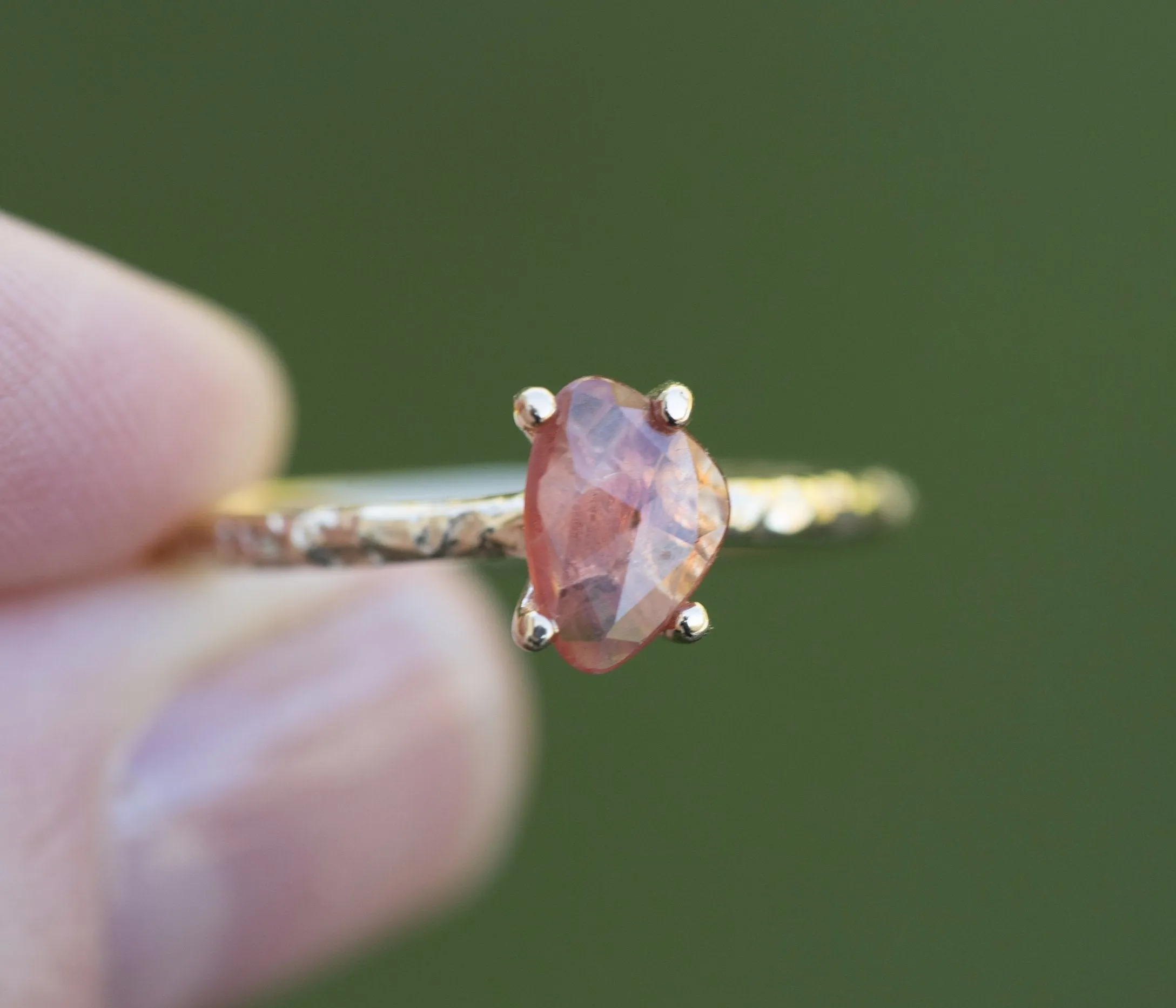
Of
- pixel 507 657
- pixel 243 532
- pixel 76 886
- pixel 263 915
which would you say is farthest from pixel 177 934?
pixel 507 657

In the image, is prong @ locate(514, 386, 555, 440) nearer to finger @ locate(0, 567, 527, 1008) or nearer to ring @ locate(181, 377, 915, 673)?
ring @ locate(181, 377, 915, 673)

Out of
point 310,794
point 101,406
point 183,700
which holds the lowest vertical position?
point 310,794

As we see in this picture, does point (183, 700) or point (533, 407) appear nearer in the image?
point (533, 407)

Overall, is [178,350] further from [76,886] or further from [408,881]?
[408,881]

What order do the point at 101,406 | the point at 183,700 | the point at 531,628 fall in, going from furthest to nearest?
the point at 183,700 → the point at 101,406 → the point at 531,628

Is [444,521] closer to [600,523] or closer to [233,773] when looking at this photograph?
[600,523]

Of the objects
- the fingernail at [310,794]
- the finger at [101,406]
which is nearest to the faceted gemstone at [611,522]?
the finger at [101,406]

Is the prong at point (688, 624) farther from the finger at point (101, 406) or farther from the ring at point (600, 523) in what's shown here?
the finger at point (101, 406)

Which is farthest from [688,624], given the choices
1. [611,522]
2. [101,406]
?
[101,406]
